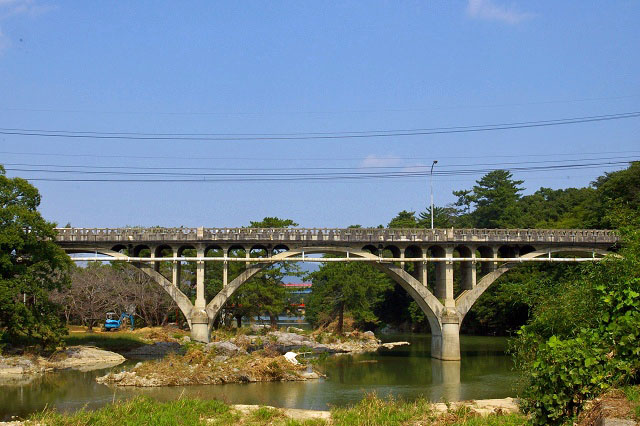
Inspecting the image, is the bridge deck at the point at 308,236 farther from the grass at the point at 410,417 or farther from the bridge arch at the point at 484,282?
the grass at the point at 410,417

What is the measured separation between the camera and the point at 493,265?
157ft

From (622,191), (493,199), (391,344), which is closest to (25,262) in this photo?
(391,344)

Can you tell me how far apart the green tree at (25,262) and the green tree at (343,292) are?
1100 inches

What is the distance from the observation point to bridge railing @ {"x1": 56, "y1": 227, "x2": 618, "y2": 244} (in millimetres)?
45281

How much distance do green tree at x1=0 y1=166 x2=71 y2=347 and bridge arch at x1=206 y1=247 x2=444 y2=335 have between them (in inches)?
400

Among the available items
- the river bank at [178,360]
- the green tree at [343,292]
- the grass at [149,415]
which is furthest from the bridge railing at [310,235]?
the grass at [149,415]

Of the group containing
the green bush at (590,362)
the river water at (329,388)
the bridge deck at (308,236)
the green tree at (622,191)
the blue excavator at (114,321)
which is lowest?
the river water at (329,388)

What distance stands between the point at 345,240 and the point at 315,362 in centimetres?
868

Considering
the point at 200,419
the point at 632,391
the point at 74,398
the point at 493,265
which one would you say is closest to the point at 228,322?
the point at 493,265

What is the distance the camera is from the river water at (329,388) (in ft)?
93.7

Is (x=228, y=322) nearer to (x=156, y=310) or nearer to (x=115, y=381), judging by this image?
(x=156, y=310)

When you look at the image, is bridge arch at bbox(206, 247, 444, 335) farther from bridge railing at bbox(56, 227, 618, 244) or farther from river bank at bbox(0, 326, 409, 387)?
river bank at bbox(0, 326, 409, 387)

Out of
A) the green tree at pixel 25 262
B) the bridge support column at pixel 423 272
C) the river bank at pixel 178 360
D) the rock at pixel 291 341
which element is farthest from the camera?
the rock at pixel 291 341

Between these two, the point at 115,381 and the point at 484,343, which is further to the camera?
the point at 484,343
